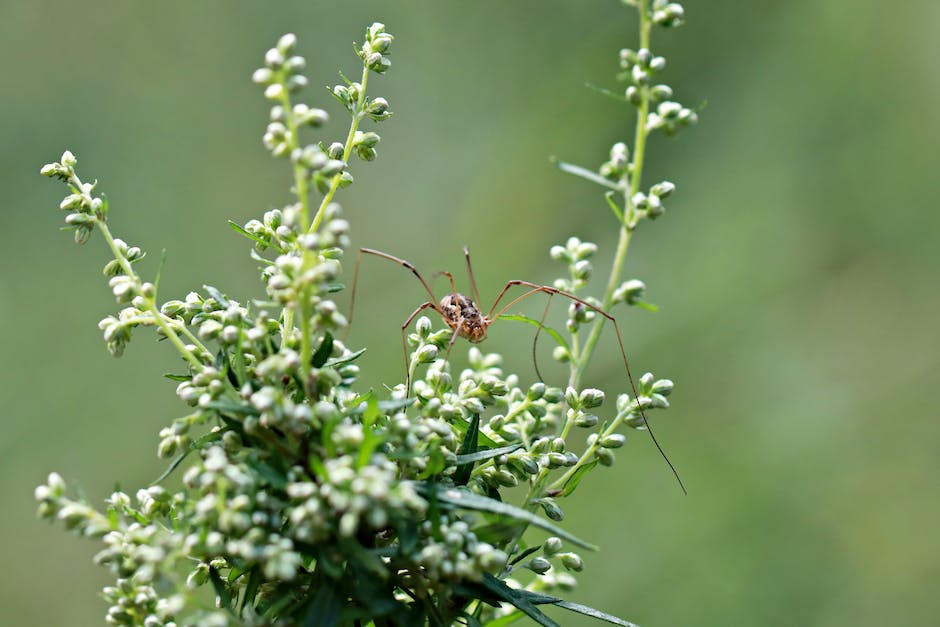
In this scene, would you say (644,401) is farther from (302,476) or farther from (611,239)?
(611,239)

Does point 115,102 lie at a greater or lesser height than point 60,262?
greater

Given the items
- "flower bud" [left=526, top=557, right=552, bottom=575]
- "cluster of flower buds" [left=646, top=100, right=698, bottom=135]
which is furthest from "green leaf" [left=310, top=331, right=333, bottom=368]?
"cluster of flower buds" [left=646, top=100, right=698, bottom=135]

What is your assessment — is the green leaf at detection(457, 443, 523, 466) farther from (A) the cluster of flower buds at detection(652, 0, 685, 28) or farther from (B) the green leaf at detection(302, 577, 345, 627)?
(A) the cluster of flower buds at detection(652, 0, 685, 28)

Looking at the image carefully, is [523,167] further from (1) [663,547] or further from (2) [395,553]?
(2) [395,553]

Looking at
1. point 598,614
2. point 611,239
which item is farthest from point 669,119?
point 611,239

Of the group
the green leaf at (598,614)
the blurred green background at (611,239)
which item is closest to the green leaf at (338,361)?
the green leaf at (598,614)

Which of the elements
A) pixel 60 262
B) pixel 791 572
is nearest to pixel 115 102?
pixel 60 262
